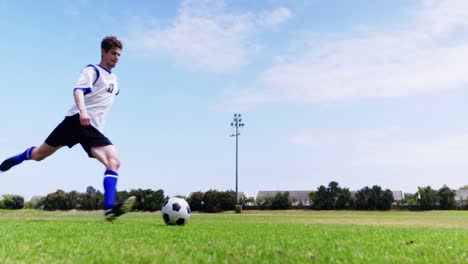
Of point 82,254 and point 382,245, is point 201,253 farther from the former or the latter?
point 382,245

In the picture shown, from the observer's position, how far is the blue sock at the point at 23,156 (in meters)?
7.90

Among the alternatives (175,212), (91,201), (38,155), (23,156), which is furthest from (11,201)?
(38,155)

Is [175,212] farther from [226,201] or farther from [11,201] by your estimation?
[11,201]

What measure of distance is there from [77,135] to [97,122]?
0.39 m

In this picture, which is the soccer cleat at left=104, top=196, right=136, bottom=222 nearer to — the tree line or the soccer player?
the soccer player

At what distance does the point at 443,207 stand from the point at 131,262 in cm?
8576

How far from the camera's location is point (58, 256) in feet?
12.6

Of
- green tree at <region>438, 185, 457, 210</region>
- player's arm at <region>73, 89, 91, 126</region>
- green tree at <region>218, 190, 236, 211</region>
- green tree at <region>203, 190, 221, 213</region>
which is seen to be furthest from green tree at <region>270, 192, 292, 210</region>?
player's arm at <region>73, 89, 91, 126</region>

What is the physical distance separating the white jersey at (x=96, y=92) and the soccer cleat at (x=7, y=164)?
7.49 ft

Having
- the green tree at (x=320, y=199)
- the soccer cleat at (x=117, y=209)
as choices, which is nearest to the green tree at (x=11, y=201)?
the green tree at (x=320, y=199)

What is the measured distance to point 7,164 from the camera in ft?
27.9


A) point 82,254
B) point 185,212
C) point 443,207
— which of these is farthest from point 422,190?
point 82,254

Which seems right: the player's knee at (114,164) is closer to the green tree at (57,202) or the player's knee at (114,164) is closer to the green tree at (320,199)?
the green tree at (320,199)

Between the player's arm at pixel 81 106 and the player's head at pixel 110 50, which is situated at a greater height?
the player's head at pixel 110 50
